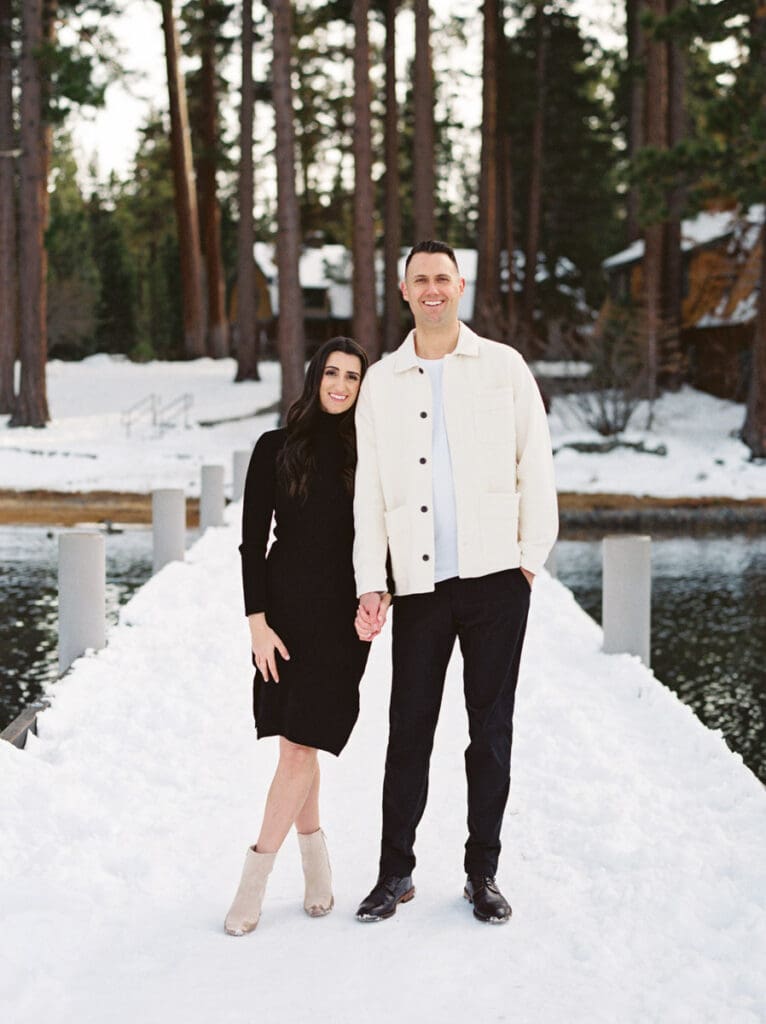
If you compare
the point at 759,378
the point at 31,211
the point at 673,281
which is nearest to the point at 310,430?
the point at 759,378

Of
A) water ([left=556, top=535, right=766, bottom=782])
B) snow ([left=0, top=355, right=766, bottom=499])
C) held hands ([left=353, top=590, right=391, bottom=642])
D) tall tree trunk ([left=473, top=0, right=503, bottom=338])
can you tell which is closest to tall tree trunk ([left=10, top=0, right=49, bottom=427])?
snow ([left=0, top=355, right=766, bottom=499])

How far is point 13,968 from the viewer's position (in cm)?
421

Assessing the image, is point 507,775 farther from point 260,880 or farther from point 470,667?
point 260,880

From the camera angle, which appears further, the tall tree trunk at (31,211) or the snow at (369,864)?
the tall tree trunk at (31,211)

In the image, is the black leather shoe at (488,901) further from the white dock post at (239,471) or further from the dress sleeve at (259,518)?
the white dock post at (239,471)

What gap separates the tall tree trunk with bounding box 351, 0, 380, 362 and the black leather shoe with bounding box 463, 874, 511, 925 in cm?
2550

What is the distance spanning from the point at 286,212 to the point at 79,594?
67.2 feet

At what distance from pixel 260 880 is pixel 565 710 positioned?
324 centimetres

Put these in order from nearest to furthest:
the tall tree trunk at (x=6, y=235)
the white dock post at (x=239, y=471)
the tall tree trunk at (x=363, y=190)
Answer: the white dock post at (x=239, y=471) → the tall tree trunk at (x=363, y=190) → the tall tree trunk at (x=6, y=235)

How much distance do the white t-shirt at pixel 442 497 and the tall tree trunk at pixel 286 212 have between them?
22.8m

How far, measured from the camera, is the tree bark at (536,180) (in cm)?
4478

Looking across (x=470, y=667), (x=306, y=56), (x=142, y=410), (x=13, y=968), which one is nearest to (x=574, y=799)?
(x=470, y=667)

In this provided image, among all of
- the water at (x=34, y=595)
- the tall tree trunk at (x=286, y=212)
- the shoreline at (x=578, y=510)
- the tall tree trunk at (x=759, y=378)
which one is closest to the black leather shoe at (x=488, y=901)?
the water at (x=34, y=595)

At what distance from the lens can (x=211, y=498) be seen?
54.5ft
